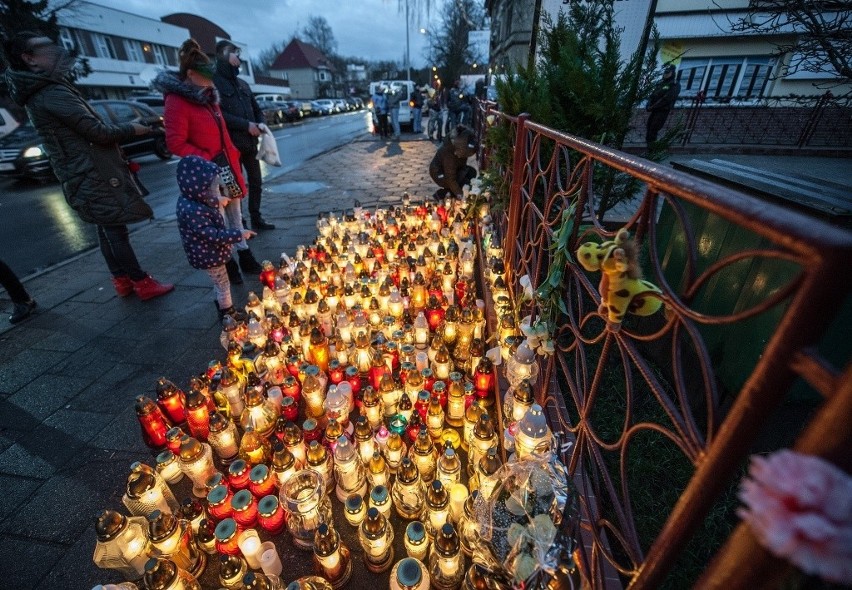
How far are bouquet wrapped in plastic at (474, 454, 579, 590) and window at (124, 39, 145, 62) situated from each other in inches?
1976

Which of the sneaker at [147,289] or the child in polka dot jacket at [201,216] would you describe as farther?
the sneaker at [147,289]

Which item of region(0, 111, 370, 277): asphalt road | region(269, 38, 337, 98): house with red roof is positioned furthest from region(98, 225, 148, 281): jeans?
region(269, 38, 337, 98): house with red roof

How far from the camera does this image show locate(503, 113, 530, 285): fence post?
3131mm

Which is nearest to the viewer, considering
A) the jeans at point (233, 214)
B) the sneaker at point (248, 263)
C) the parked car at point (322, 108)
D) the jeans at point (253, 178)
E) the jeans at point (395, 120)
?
the jeans at point (233, 214)

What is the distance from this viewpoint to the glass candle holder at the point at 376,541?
183cm

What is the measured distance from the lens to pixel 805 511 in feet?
1.65

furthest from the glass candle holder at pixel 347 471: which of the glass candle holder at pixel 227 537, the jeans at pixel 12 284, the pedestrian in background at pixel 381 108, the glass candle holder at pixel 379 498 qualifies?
the pedestrian in background at pixel 381 108

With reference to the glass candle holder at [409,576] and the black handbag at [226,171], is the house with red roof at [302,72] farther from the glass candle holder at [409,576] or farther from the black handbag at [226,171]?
the glass candle holder at [409,576]

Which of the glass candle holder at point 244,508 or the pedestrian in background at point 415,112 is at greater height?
the pedestrian in background at point 415,112

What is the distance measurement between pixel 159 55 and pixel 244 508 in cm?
5244

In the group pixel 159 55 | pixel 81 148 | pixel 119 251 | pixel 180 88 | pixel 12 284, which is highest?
pixel 159 55

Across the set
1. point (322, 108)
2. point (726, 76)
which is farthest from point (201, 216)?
point (322, 108)

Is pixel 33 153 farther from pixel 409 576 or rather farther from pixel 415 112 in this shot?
pixel 415 112

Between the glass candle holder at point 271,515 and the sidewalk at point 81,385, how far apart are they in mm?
813
